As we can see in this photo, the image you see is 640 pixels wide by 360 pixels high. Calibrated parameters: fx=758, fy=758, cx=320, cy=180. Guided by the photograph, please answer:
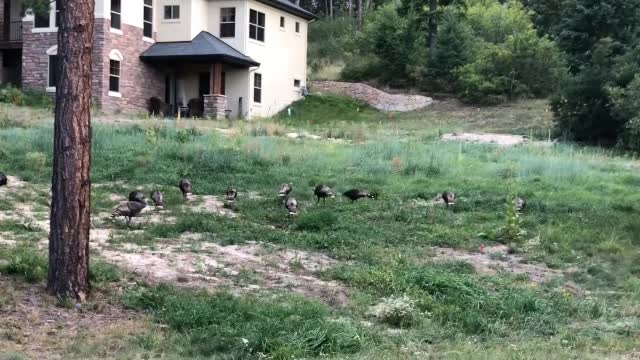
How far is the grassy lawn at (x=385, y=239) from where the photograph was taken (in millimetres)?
6836

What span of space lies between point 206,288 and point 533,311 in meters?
3.50

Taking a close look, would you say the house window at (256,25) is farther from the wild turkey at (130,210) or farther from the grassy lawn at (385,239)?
the wild turkey at (130,210)

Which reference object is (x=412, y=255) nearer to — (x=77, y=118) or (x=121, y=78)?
(x=77, y=118)

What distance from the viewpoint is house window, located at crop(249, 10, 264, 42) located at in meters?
33.4

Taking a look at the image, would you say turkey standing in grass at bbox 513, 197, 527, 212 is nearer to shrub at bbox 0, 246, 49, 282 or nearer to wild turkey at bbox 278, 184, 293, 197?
wild turkey at bbox 278, 184, 293, 197

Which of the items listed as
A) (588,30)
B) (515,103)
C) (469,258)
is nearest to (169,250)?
(469,258)

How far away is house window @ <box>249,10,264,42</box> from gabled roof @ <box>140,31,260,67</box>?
1.49m

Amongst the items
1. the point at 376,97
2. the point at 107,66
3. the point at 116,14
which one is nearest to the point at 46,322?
the point at 107,66

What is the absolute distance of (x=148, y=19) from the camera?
105 ft

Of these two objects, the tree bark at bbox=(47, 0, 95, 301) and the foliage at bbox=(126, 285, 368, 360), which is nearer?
the foliage at bbox=(126, 285, 368, 360)

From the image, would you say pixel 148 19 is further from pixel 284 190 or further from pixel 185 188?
pixel 284 190

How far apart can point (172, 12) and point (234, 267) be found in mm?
25027

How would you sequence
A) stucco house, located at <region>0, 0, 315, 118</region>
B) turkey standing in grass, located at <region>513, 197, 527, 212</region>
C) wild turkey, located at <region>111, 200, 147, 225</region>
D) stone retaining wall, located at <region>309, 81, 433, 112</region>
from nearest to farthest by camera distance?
wild turkey, located at <region>111, 200, 147, 225</region>, turkey standing in grass, located at <region>513, 197, 527, 212</region>, stucco house, located at <region>0, 0, 315, 118</region>, stone retaining wall, located at <region>309, 81, 433, 112</region>

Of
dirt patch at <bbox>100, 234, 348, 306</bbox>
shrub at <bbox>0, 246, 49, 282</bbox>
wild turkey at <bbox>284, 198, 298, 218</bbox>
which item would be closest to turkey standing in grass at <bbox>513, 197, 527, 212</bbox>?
wild turkey at <bbox>284, 198, 298, 218</bbox>
